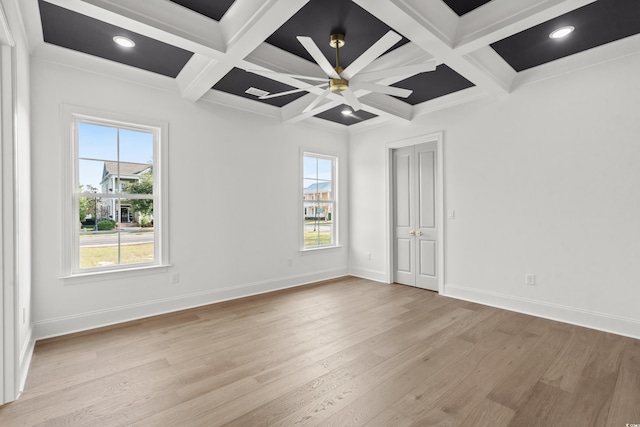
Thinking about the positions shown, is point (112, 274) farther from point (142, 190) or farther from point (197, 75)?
point (197, 75)

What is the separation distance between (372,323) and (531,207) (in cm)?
238

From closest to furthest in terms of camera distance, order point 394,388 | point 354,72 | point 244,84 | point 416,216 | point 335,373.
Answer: point 394,388 → point 335,373 → point 354,72 → point 244,84 → point 416,216

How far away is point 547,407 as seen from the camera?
200cm

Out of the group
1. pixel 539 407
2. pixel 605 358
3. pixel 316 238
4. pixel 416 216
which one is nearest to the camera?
pixel 539 407

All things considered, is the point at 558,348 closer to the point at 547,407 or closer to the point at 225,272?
the point at 547,407

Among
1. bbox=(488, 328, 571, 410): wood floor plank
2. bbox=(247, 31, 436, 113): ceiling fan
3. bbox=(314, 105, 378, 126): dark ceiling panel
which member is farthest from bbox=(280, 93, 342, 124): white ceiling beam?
bbox=(488, 328, 571, 410): wood floor plank

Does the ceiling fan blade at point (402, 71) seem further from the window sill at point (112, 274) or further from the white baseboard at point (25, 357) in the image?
the white baseboard at point (25, 357)

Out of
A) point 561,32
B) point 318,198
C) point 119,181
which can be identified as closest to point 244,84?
point 119,181

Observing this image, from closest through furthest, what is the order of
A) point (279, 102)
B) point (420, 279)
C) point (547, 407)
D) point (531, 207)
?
point (547, 407) → point (531, 207) → point (279, 102) → point (420, 279)

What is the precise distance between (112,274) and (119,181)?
1.06 m

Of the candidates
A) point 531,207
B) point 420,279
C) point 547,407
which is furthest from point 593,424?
point 420,279

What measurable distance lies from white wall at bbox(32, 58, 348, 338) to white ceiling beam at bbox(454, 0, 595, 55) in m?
2.97

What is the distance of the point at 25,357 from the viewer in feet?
8.29

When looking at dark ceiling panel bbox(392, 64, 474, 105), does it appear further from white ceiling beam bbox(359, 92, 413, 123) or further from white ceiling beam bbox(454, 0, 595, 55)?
white ceiling beam bbox(454, 0, 595, 55)
